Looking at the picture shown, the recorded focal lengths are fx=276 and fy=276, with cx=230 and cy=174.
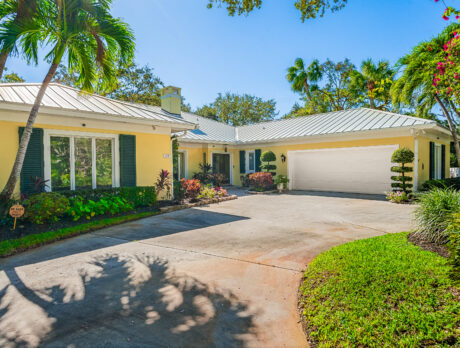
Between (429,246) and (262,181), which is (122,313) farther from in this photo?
(262,181)

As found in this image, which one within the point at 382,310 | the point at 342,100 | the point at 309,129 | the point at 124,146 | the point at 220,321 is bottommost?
the point at 220,321

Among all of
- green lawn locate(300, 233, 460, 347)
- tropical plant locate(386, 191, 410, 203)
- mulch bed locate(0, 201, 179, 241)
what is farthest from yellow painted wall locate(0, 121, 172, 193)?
tropical plant locate(386, 191, 410, 203)

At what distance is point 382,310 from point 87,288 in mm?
3395

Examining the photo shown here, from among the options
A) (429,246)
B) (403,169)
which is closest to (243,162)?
(403,169)

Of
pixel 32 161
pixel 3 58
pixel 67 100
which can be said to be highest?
pixel 3 58

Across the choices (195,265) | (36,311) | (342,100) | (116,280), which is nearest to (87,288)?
(116,280)

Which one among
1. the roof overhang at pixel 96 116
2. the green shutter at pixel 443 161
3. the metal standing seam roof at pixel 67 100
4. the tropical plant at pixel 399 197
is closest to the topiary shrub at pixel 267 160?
the roof overhang at pixel 96 116

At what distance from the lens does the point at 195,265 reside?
425 cm

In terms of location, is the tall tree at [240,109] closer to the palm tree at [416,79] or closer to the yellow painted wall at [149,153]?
the palm tree at [416,79]

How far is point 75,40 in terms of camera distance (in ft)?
20.2

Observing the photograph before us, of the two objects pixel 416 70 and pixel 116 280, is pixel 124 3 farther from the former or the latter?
pixel 416 70

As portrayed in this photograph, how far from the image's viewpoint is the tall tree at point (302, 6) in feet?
18.1

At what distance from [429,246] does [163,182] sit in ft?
25.4

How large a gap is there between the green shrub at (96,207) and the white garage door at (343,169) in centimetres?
982
